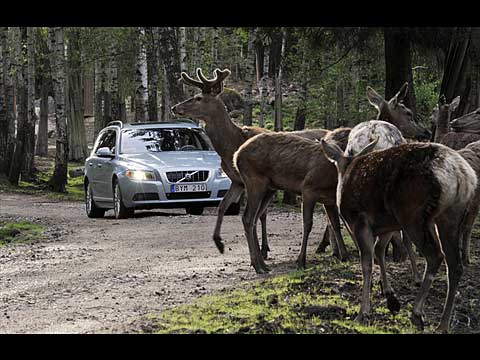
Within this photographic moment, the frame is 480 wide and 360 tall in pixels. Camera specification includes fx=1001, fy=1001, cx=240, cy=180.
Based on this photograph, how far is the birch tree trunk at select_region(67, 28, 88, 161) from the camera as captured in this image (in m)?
39.4

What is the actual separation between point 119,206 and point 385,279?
36.8 ft

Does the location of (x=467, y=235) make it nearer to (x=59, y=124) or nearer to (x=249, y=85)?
(x=249, y=85)

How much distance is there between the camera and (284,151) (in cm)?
1209

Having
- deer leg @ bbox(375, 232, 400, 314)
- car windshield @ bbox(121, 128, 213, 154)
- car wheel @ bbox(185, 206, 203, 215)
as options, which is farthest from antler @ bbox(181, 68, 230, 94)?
car wheel @ bbox(185, 206, 203, 215)

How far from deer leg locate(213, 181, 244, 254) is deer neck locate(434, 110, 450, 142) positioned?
10.3 feet

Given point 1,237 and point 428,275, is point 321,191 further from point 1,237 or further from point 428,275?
point 1,237

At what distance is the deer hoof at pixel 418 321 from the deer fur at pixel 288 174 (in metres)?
3.74

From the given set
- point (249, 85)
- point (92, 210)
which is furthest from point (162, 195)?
point (249, 85)

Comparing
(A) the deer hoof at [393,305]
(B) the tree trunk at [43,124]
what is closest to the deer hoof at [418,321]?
(A) the deer hoof at [393,305]

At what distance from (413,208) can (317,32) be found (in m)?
8.89

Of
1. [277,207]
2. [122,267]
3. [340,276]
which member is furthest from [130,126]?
[340,276]

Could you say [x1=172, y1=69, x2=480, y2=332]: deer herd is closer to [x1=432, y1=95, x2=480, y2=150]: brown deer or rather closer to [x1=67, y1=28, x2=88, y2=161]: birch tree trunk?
[x1=432, y1=95, x2=480, y2=150]: brown deer

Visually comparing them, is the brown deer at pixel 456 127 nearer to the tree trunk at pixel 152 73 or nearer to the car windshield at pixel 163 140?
the car windshield at pixel 163 140

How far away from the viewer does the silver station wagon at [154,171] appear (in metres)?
18.6
